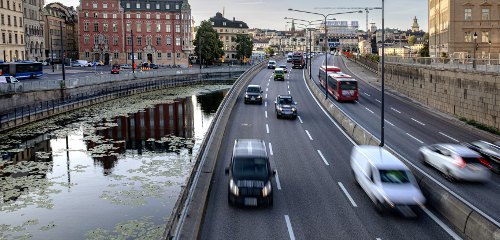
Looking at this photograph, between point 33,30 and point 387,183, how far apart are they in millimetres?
113771

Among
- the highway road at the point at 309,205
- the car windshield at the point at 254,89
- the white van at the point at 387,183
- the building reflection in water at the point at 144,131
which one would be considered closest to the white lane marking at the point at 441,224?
the highway road at the point at 309,205

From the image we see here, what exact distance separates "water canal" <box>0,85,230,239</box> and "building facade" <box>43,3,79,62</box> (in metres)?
91.1

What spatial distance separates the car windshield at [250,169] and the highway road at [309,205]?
1.34m

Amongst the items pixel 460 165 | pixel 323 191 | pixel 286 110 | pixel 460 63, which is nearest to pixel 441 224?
pixel 323 191

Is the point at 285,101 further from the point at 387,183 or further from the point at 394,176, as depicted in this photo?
the point at 387,183

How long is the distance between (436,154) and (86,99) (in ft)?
161

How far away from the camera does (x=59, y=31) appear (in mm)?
150000

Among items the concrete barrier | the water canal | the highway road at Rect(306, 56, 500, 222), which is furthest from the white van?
the water canal

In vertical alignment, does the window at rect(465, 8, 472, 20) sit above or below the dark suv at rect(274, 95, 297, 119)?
above

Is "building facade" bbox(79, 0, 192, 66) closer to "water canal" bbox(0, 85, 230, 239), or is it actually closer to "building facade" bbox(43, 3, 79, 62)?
"building facade" bbox(43, 3, 79, 62)

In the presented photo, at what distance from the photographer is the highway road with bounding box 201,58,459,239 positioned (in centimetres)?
1789

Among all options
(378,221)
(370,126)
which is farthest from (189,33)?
(378,221)

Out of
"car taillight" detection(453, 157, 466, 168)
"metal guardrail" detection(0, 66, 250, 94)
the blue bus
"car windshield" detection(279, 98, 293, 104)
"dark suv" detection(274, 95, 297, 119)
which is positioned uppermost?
the blue bus

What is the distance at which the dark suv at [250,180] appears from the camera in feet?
66.2
